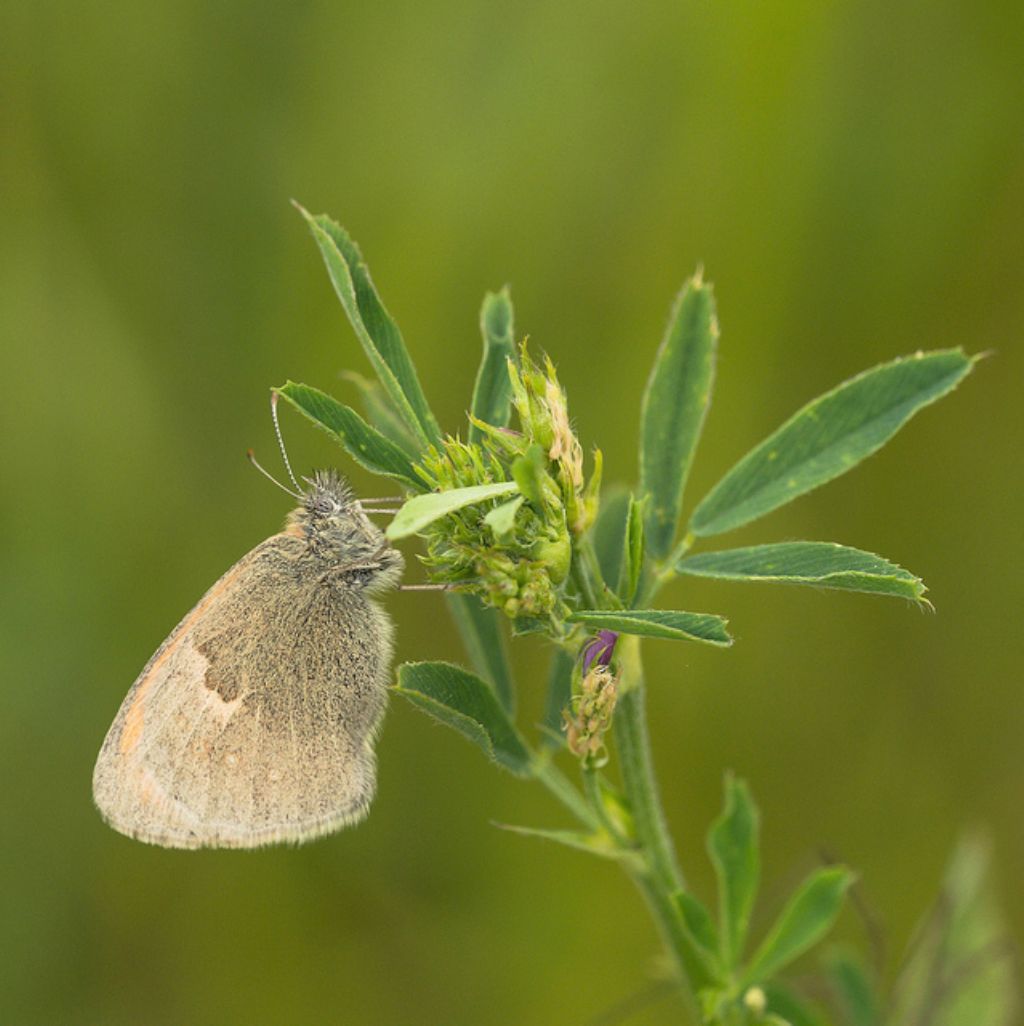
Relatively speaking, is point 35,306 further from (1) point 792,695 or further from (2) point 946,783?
(2) point 946,783

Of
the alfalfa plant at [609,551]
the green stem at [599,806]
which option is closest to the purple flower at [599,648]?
the alfalfa plant at [609,551]

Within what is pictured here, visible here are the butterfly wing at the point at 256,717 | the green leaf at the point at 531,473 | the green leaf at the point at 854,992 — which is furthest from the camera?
the green leaf at the point at 854,992

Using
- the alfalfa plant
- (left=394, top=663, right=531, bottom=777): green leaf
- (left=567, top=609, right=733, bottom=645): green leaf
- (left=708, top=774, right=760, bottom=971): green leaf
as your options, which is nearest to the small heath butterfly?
the alfalfa plant

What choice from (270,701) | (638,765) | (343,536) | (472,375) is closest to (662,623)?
(638,765)

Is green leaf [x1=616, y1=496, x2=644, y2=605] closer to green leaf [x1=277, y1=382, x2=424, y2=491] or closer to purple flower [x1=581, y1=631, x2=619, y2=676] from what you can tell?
purple flower [x1=581, y1=631, x2=619, y2=676]

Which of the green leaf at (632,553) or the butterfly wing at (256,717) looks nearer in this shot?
the green leaf at (632,553)

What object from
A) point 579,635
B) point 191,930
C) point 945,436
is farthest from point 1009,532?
point 191,930

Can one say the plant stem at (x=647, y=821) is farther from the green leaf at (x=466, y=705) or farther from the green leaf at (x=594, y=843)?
the green leaf at (x=466, y=705)
